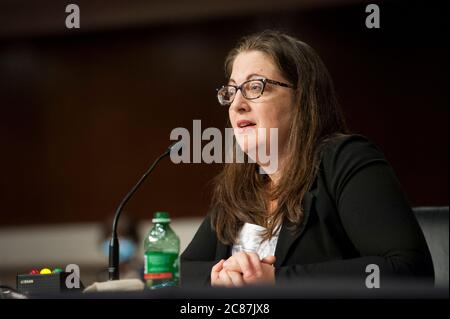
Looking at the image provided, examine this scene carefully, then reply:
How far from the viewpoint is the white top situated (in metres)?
1.58

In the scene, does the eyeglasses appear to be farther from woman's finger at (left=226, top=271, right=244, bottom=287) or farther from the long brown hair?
woman's finger at (left=226, top=271, right=244, bottom=287)

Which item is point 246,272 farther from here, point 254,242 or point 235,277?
point 254,242

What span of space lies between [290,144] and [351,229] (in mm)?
342

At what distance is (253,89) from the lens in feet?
5.44

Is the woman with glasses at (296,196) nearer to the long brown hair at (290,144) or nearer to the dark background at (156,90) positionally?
the long brown hair at (290,144)

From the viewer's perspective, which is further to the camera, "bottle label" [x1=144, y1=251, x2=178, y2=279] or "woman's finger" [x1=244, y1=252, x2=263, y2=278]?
"bottle label" [x1=144, y1=251, x2=178, y2=279]

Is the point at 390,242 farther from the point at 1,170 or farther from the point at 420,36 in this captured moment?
the point at 1,170

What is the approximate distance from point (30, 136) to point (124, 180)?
1.01 m

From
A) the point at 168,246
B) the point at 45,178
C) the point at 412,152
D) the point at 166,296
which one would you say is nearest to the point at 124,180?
the point at 45,178

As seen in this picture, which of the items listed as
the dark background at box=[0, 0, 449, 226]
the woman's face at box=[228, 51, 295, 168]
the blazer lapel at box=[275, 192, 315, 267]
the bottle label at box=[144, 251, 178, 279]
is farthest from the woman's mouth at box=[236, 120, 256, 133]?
the dark background at box=[0, 0, 449, 226]

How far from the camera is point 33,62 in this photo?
576 cm

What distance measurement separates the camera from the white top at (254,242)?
158 centimetres

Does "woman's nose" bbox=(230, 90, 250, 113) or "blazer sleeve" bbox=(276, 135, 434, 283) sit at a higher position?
"woman's nose" bbox=(230, 90, 250, 113)

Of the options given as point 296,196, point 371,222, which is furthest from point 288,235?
point 371,222
